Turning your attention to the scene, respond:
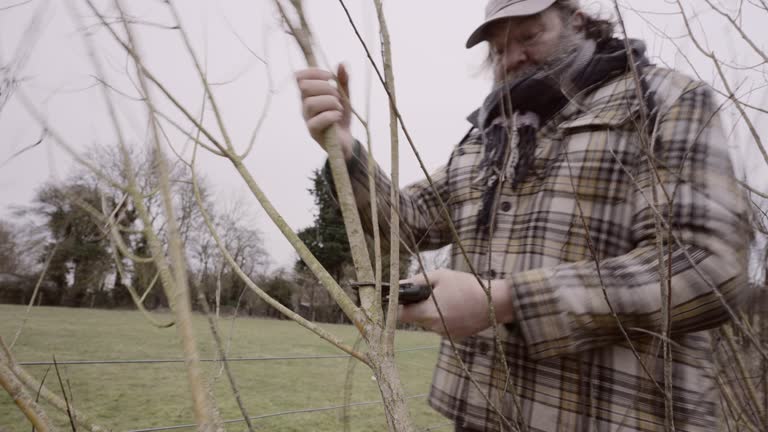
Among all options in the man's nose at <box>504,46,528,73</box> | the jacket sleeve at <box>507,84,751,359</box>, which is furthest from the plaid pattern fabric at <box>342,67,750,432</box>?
the man's nose at <box>504,46,528,73</box>

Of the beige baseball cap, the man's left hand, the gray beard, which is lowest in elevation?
the man's left hand

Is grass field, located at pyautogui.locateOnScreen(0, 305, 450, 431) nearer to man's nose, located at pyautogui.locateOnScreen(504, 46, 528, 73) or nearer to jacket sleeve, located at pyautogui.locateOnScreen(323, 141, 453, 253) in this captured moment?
jacket sleeve, located at pyautogui.locateOnScreen(323, 141, 453, 253)

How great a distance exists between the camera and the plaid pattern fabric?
67cm

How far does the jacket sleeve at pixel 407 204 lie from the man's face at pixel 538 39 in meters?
0.43

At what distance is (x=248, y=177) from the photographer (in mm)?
623

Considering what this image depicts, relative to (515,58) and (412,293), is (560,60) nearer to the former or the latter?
(515,58)

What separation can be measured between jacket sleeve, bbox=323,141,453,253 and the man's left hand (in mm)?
261

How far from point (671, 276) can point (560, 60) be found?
67 cm

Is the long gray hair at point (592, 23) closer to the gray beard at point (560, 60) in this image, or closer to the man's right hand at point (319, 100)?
the gray beard at point (560, 60)

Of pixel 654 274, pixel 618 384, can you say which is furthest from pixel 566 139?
pixel 618 384

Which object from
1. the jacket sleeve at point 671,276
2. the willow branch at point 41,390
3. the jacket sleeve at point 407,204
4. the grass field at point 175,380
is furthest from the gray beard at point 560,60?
the grass field at point 175,380

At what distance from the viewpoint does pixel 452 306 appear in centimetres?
66

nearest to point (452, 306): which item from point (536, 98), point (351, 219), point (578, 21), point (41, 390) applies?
point (351, 219)

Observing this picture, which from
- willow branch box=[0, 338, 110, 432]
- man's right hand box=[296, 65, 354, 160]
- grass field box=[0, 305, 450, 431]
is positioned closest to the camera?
willow branch box=[0, 338, 110, 432]
